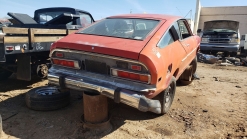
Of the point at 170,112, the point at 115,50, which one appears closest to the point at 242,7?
the point at 170,112

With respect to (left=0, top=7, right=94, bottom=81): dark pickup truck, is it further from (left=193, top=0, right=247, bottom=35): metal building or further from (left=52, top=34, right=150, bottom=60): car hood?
(left=193, top=0, right=247, bottom=35): metal building

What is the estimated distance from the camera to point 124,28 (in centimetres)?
326

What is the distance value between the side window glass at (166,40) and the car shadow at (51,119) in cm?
129

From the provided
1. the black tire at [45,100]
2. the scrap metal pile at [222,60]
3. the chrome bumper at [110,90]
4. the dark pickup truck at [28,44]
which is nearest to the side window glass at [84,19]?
the dark pickup truck at [28,44]

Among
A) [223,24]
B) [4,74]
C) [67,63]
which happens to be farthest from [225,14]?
[67,63]

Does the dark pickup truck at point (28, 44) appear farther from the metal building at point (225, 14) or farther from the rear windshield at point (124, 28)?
the metal building at point (225, 14)

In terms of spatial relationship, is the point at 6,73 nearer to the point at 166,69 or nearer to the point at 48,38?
the point at 48,38

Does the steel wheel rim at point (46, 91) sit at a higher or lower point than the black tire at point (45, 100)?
higher

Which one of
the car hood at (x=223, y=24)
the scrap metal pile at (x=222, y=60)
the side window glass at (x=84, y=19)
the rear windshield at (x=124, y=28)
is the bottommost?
the scrap metal pile at (x=222, y=60)

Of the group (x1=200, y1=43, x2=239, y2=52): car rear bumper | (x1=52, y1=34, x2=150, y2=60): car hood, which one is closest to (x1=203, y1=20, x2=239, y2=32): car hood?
(x1=200, y1=43, x2=239, y2=52): car rear bumper

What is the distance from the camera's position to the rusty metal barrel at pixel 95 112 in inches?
113

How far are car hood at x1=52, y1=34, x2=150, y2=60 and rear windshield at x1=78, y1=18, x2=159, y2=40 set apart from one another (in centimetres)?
18

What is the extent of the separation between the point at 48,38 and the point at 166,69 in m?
2.64

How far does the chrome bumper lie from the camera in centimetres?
245
